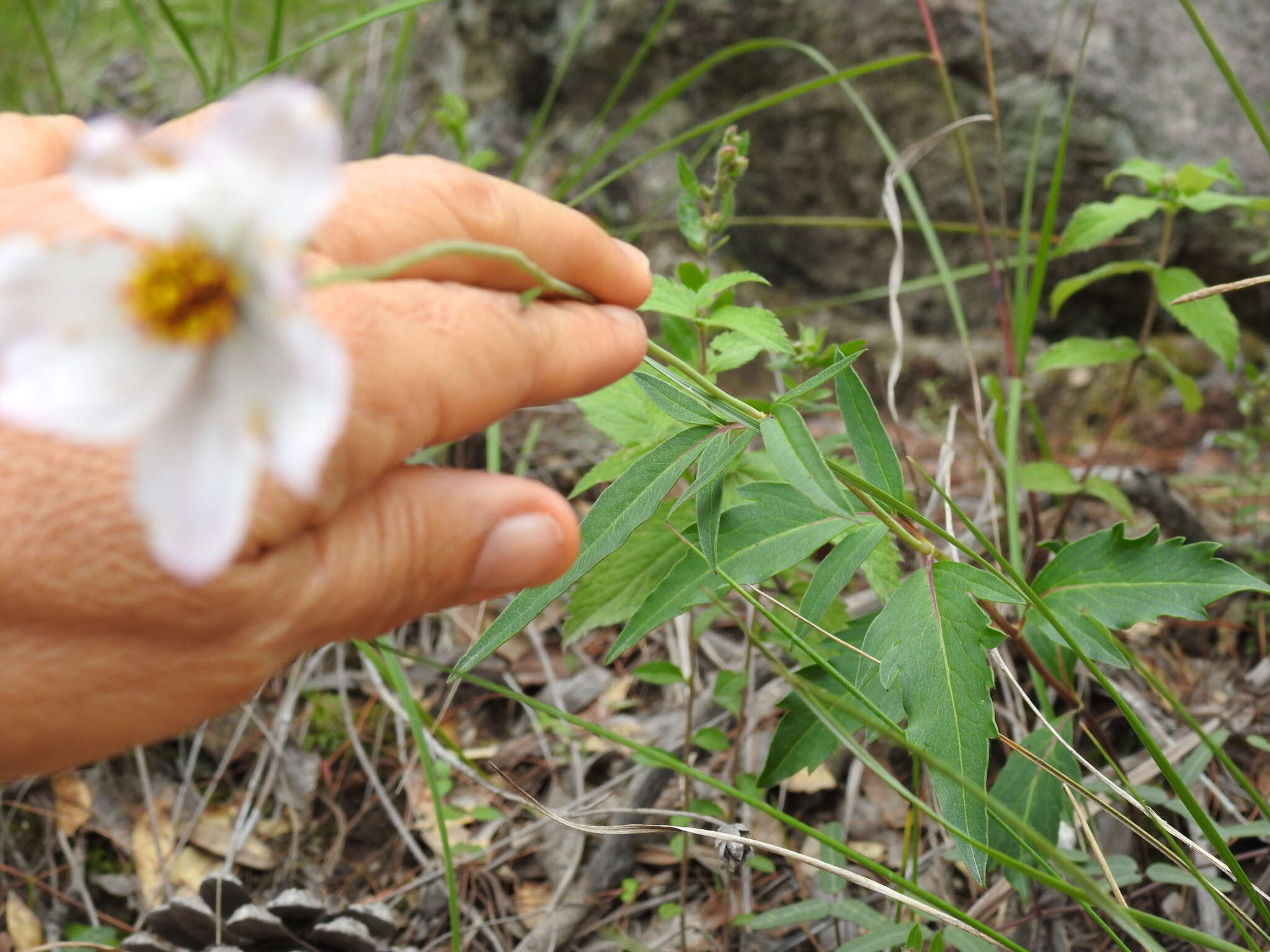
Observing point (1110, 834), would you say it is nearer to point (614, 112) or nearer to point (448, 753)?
point (448, 753)

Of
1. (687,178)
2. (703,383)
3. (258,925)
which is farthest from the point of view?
(258,925)

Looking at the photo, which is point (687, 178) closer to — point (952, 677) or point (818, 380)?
point (818, 380)

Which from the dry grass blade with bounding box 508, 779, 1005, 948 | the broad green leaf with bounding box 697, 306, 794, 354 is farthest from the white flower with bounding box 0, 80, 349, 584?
the broad green leaf with bounding box 697, 306, 794, 354

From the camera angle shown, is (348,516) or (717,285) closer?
(348,516)

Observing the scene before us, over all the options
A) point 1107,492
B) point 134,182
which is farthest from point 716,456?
point 1107,492

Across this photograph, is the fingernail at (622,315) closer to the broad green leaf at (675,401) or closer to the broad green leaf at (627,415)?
the broad green leaf at (675,401)

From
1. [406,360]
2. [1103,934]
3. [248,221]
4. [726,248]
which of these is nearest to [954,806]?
[1103,934]

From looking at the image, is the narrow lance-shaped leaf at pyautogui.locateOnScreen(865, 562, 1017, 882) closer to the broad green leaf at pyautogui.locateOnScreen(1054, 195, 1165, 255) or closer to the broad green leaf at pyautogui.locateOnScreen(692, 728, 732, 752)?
the broad green leaf at pyautogui.locateOnScreen(692, 728, 732, 752)

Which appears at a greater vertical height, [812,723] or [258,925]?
[812,723]
